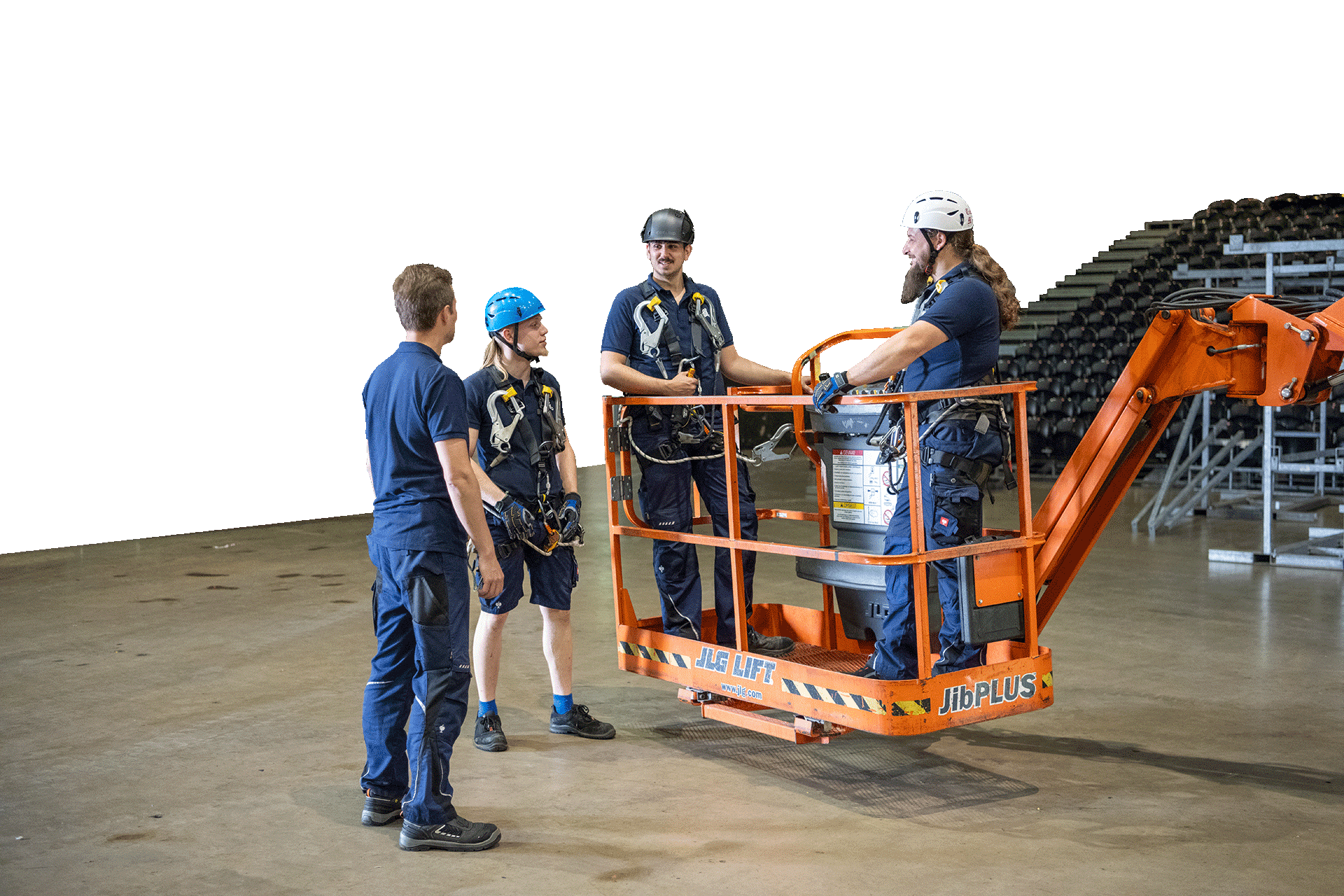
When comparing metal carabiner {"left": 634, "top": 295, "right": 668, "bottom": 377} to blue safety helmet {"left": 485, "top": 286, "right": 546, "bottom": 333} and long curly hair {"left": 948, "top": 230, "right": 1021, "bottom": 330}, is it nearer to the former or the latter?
blue safety helmet {"left": 485, "top": 286, "right": 546, "bottom": 333}

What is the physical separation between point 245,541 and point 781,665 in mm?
7508

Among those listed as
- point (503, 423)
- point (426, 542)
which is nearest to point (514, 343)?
point (503, 423)

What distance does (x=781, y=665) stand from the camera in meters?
4.61

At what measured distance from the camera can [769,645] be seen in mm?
5352

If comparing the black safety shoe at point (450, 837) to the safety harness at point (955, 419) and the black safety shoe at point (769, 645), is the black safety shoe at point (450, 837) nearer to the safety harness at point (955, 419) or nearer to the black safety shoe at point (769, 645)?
Result: the black safety shoe at point (769, 645)

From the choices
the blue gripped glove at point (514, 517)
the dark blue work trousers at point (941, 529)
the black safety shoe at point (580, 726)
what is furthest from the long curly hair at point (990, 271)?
the black safety shoe at point (580, 726)

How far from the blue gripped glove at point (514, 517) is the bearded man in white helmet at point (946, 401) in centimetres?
132

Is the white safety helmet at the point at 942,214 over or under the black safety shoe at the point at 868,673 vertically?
over

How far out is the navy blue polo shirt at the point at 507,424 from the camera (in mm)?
5023

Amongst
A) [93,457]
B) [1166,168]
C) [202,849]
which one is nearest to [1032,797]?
[202,849]

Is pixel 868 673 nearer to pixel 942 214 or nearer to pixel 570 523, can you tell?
pixel 570 523

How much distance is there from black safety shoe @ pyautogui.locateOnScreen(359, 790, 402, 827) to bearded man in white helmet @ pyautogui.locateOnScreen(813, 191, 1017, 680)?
1725 millimetres

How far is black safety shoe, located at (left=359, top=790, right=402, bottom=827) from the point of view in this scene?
422 centimetres

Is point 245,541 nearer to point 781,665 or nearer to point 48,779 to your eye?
point 48,779
